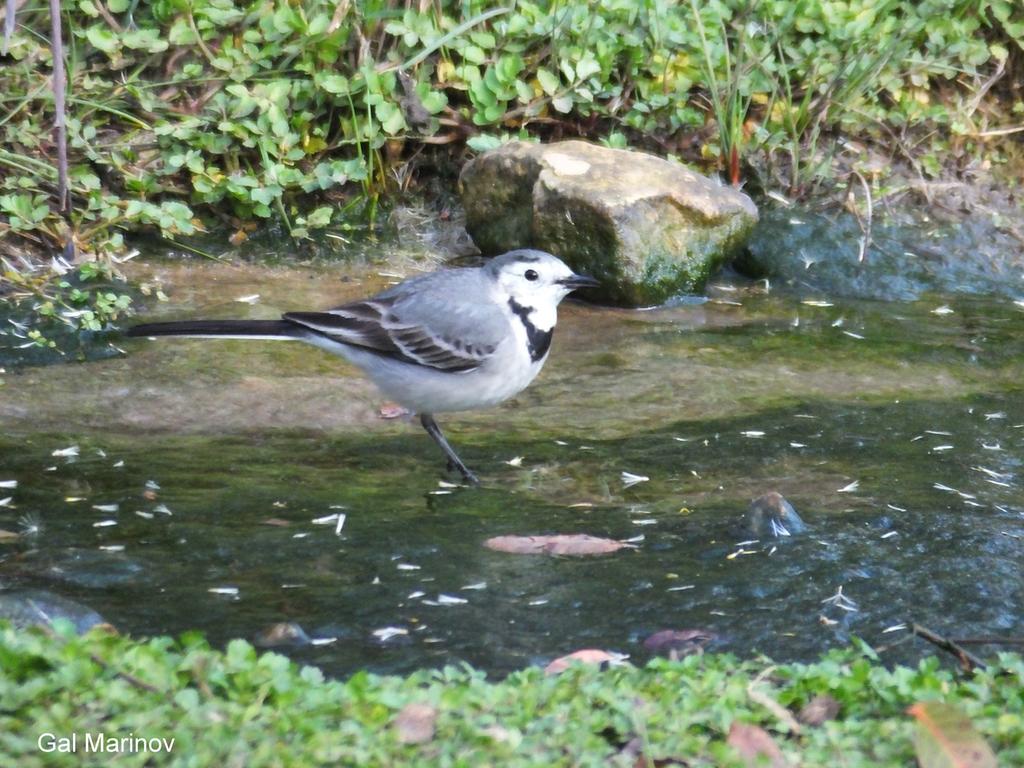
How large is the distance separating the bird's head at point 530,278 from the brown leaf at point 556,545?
4.49 feet

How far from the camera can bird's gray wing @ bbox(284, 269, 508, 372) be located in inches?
212

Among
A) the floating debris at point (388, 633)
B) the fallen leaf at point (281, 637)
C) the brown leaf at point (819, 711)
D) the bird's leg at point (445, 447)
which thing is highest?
the brown leaf at point (819, 711)

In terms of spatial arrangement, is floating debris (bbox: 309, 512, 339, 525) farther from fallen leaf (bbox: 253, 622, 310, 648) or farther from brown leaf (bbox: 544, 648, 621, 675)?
brown leaf (bbox: 544, 648, 621, 675)

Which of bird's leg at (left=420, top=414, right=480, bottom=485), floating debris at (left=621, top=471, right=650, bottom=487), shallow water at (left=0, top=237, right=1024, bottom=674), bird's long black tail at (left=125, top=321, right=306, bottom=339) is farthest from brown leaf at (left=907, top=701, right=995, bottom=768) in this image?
bird's long black tail at (left=125, top=321, right=306, bottom=339)

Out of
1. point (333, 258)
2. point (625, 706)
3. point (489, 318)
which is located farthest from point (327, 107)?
point (625, 706)

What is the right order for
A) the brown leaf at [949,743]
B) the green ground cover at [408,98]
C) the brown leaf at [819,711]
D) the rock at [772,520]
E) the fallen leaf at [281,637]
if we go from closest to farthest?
1. the brown leaf at [949,743]
2. the brown leaf at [819,711]
3. the fallen leaf at [281,637]
4. the rock at [772,520]
5. the green ground cover at [408,98]

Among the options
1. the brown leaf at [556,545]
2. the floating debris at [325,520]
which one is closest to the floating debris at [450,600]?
the brown leaf at [556,545]

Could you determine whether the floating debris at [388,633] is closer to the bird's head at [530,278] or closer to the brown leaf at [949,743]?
the brown leaf at [949,743]

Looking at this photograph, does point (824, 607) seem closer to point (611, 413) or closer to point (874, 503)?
point (874, 503)

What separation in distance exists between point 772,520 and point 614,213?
3.23 meters

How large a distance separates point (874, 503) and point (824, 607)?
0.96 metres

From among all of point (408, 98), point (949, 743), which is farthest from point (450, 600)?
point (408, 98)

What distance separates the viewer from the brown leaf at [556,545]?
14.5ft

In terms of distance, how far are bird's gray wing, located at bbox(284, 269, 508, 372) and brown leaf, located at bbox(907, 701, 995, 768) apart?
261 centimetres
